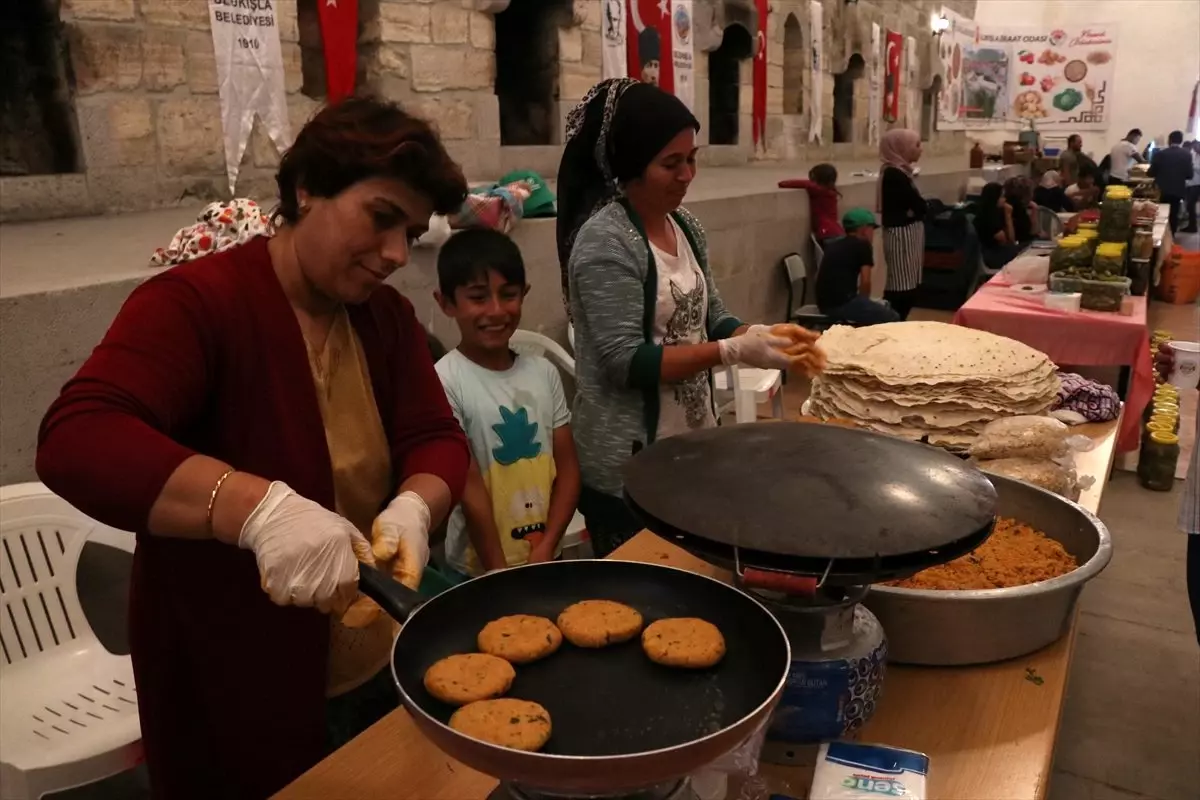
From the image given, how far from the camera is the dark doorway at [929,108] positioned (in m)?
13.0

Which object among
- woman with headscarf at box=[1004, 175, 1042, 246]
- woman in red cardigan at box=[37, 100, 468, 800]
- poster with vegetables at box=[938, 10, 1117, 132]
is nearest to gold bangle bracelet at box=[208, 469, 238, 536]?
woman in red cardigan at box=[37, 100, 468, 800]

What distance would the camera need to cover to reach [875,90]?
1065cm

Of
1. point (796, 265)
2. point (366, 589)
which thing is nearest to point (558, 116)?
point (796, 265)

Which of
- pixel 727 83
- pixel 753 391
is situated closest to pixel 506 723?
pixel 753 391

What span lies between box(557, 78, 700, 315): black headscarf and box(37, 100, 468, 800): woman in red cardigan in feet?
2.09

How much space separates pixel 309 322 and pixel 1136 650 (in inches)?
107

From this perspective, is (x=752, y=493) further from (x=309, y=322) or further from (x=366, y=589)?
(x=309, y=322)

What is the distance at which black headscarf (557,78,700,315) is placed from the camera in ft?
5.61

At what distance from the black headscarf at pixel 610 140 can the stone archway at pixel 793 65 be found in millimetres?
7512

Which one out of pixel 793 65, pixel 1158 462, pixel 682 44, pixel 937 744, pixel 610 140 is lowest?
pixel 1158 462

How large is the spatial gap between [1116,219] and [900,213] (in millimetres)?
2144

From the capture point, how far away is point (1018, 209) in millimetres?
7199

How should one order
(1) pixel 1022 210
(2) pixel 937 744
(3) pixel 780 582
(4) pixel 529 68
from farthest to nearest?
(1) pixel 1022 210, (4) pixel 529 68, (2) pixel 937 744, (3) pixel 780 582

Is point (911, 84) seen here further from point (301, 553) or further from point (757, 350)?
point (301, 553)
